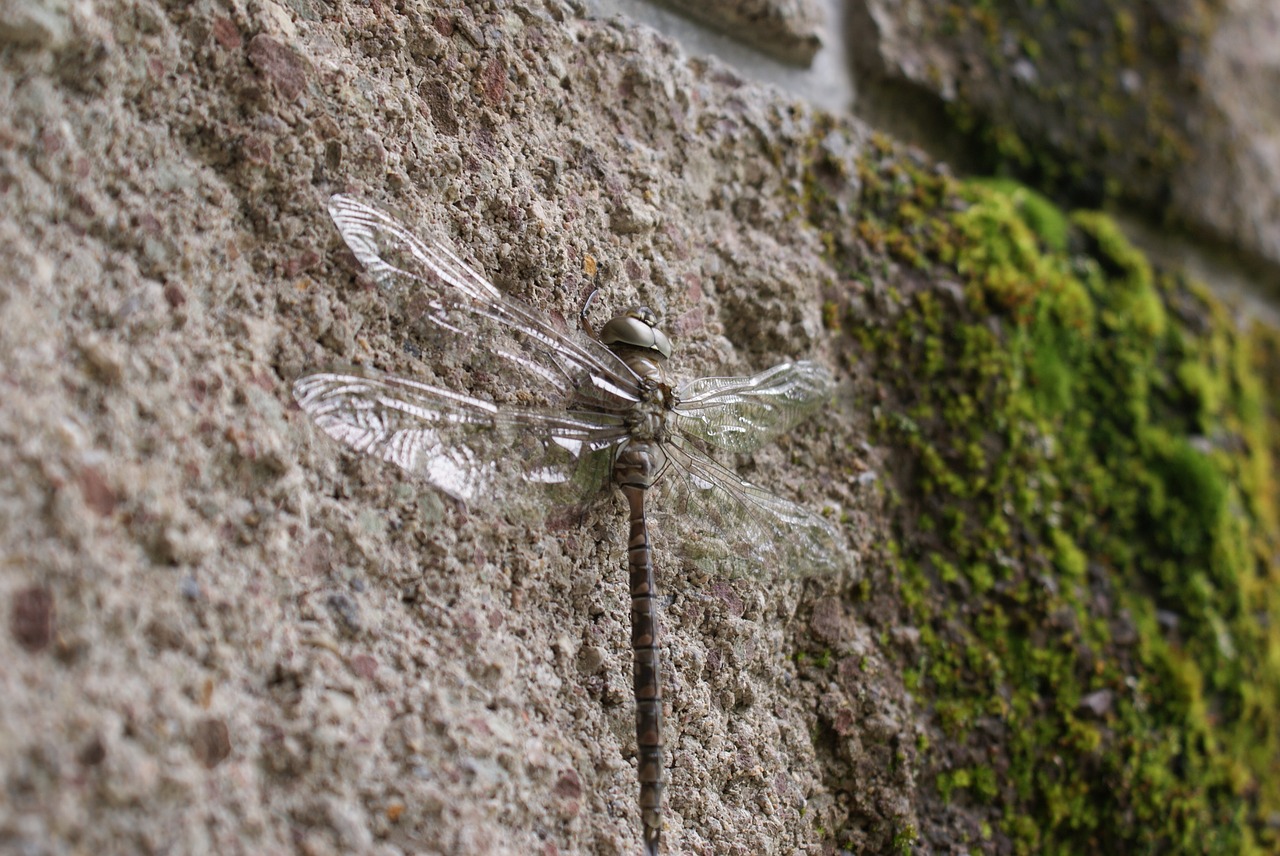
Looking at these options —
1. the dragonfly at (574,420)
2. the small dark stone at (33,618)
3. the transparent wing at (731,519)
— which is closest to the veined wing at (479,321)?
the dragonfly at (574,420)

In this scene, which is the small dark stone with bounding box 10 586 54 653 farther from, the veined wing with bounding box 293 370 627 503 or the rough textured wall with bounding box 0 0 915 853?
the veined wing with bounding box 293 370 627 503

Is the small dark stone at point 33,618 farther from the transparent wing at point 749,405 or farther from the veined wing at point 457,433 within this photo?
the transparent wing at point 749,405

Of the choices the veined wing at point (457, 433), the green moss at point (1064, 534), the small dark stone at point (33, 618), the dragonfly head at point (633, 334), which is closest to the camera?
the small dark stone at point (33, 618)

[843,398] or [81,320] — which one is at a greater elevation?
[81,320]

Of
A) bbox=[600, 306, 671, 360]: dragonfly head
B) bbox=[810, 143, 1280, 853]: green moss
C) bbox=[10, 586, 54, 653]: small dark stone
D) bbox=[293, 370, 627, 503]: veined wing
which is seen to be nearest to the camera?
bbox=[10, 586, 54, 653]: small dark stone

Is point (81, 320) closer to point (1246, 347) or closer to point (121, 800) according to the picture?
point (121, 800)

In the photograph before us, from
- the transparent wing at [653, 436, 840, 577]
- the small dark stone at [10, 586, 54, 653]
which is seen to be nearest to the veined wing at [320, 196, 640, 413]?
the transparent wing at [653, 436, 840, 577]

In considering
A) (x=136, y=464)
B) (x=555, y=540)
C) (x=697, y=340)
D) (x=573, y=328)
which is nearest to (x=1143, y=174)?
(x=697, y=340)

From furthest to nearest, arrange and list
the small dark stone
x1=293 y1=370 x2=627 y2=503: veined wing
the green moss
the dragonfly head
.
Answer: the green moss, the dragonfly head, x1=293 y1=370 x2=627 y2=503: veined wing, the small dark stone
